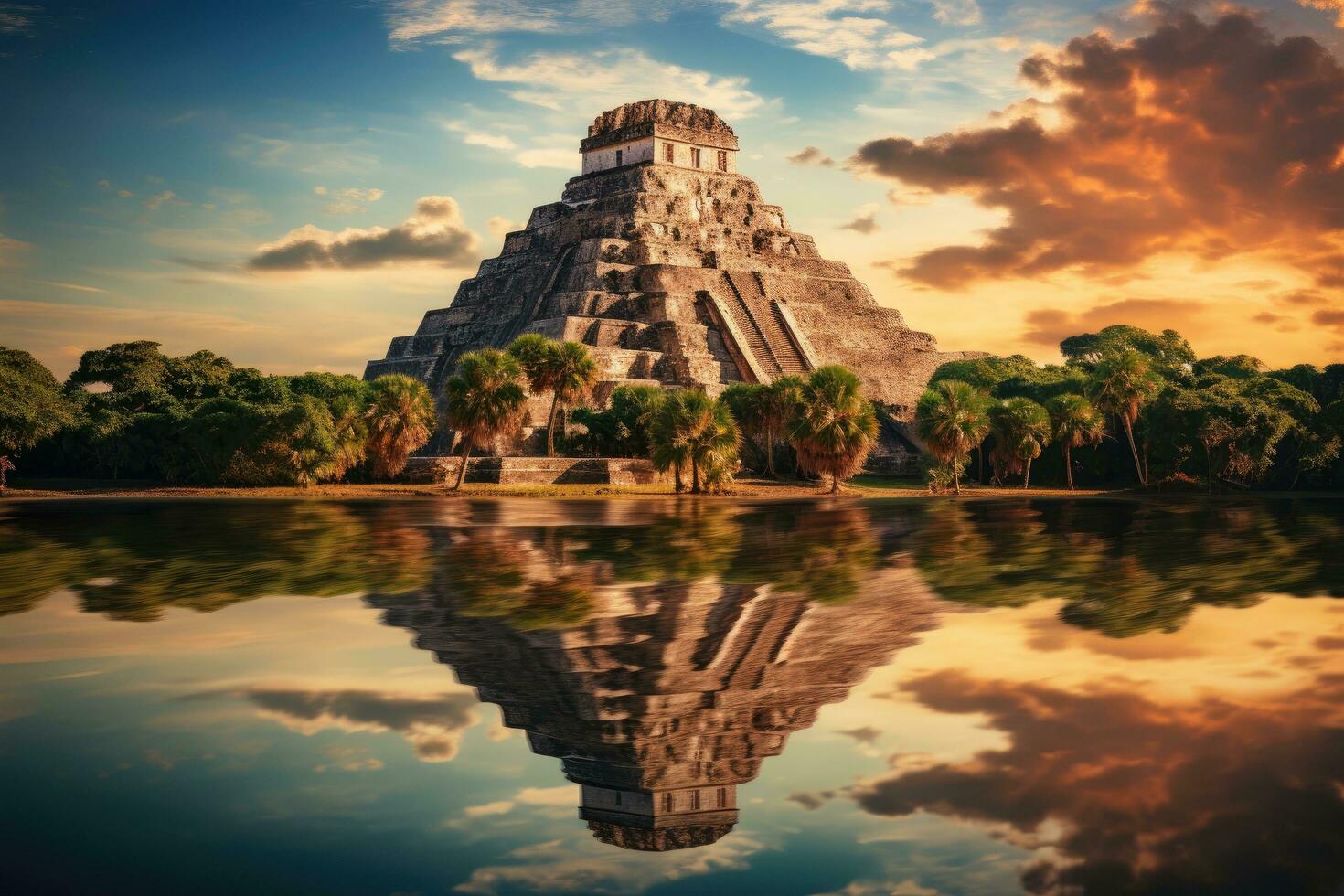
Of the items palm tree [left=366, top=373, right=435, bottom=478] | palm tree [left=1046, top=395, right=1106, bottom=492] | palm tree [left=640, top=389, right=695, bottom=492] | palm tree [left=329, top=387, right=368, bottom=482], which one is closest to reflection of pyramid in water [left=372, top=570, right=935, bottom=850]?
palm tree [left=640, top=389, right=695, bottom=492]

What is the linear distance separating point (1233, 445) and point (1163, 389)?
A: 17.5 feet

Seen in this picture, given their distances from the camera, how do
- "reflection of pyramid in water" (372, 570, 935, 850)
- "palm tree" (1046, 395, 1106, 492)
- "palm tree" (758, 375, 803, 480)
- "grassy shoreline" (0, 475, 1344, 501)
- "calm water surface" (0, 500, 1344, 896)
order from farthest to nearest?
1. "palm tree" (1046, 395, 1106, 492)
2. "palm tree" (758, 375, 803, 480)
3. "grassy shoreline" (0, 475, 1344, 501)
4. "reflection of pyramid in water" (372, 570, 935, 850)
5. "calm water surface" (0, 500, 1344, 896)

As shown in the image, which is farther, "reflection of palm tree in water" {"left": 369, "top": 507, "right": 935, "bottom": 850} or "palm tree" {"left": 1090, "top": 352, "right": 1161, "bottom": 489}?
"palm tree" {"left": 1090, "top": 352, "right": 1161, "bottom": 489}

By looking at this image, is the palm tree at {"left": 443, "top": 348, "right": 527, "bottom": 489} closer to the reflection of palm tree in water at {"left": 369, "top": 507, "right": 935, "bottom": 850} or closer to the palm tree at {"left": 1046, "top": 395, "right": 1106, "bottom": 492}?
the palm tree at {"left": 1046, "top": 395, "right": 1106, "bottom": 492}

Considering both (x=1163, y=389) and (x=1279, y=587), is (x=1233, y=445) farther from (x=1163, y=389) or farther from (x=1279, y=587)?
(x=1279, y=587)

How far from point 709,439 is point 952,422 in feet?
34.5

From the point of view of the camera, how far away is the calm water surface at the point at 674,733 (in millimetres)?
4734

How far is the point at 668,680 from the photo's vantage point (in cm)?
797

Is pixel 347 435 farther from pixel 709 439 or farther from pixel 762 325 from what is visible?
pixel 762 325

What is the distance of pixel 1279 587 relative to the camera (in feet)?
42.5

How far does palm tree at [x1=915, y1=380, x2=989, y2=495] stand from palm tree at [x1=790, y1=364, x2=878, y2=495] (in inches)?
150

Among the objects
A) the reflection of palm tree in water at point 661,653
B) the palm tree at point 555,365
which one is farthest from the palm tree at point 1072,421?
the reflection of palm tree in water at point 661,653

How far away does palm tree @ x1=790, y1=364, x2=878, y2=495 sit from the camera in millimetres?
42844

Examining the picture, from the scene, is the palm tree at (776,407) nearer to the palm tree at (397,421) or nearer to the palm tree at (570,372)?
the palm tree at (570,372)
